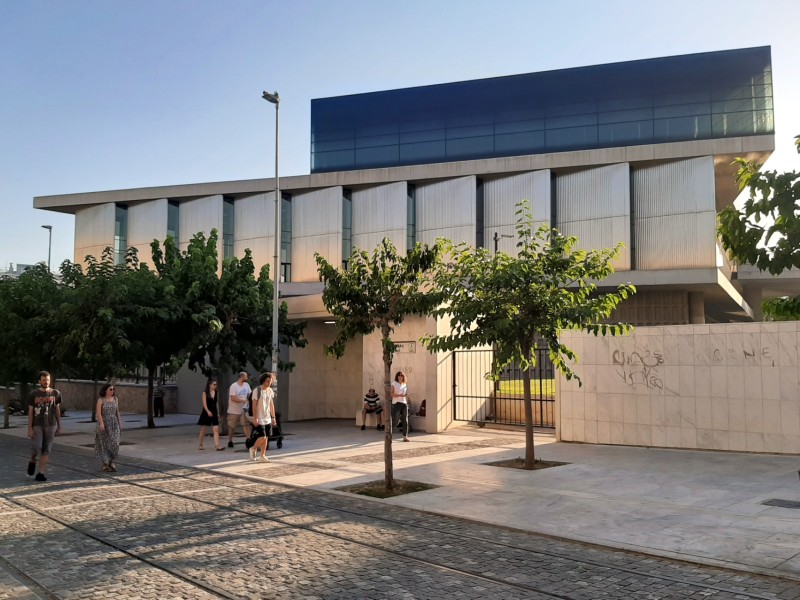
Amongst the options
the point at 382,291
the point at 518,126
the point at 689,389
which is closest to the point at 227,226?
the point at 518,126

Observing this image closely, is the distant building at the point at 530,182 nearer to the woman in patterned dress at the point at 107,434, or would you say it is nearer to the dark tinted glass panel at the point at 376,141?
the dark tinted glass panel at the point at 376,141

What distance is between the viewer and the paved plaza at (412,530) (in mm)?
6199

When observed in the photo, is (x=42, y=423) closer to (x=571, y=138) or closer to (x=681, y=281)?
(x=681, y=281)

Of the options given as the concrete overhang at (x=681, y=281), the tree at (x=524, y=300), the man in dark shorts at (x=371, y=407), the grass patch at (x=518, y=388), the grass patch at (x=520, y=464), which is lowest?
the grass patch at (x=520, y=464)

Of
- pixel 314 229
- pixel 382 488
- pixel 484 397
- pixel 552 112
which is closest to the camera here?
pixel 382 488

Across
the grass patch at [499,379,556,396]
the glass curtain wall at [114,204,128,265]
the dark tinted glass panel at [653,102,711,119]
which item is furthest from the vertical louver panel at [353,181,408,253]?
the grass patch at [499,379,556,396]

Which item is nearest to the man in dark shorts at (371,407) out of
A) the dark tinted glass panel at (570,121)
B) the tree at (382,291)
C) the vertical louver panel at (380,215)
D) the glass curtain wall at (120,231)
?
the tree at (382,291)

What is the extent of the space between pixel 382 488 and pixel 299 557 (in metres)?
3.92

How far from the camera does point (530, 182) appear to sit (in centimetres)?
3934

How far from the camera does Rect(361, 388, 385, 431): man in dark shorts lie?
20.5m

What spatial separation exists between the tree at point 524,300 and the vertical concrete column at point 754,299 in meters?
38.9

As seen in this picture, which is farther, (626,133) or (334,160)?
(334,160)

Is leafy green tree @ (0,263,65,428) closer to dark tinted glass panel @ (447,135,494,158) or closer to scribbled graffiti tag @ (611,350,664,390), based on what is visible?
scribbled graffiti tag @ (611,350,664,390)

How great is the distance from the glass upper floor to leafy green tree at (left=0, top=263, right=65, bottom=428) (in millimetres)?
31451
